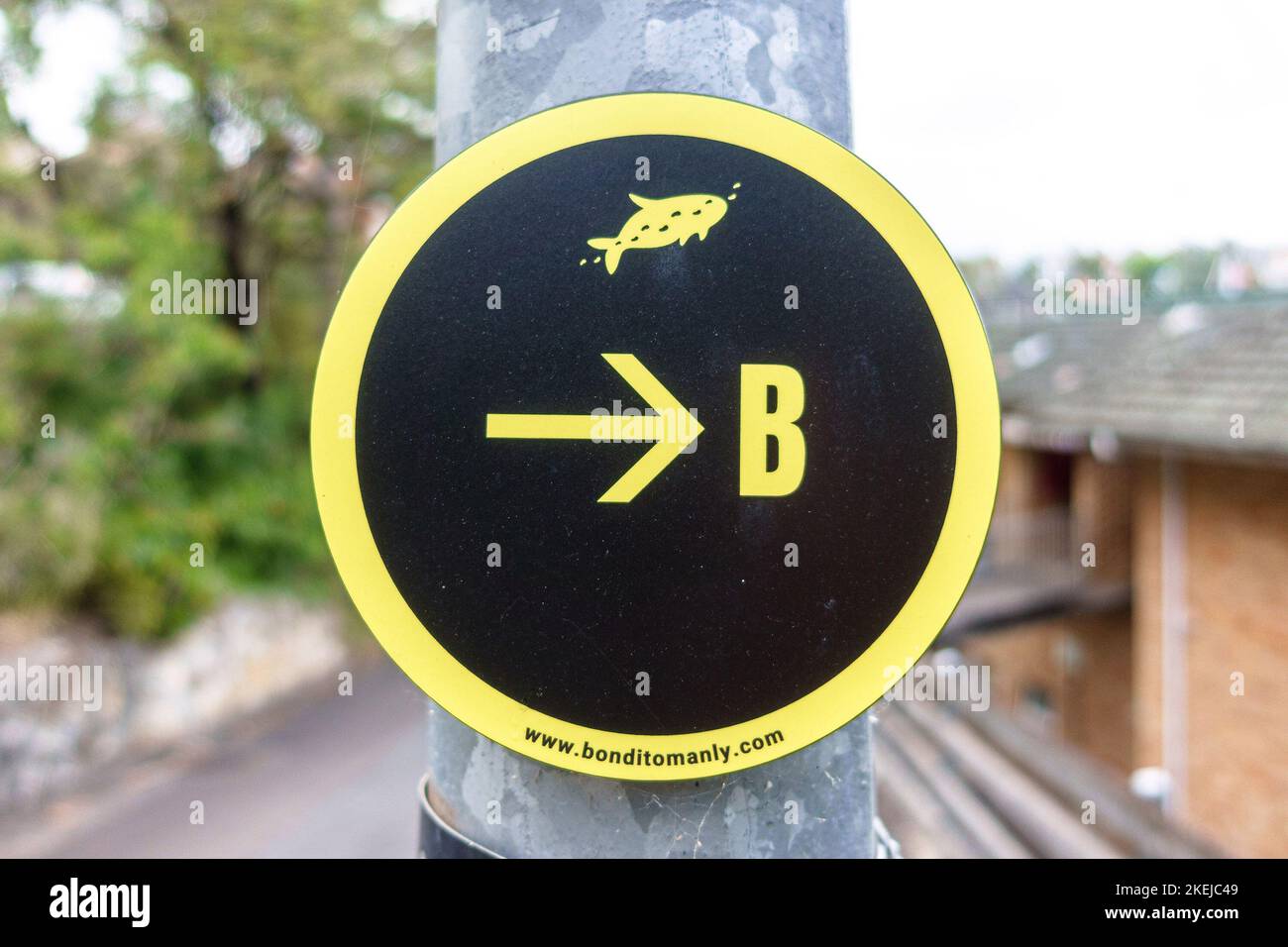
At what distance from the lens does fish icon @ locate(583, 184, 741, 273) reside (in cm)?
120

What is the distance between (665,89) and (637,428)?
20.5 inches

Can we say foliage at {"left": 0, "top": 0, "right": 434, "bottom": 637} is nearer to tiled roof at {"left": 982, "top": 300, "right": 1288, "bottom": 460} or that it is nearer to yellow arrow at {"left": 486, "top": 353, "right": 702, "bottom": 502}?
yellow arrow at {"left": 486, "top": 353, "right": 702, "bottom": 502}

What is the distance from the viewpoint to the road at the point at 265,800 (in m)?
6.09

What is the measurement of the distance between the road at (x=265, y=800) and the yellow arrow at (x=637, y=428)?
Answer: 15.0 feet

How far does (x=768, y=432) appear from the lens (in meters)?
1.19

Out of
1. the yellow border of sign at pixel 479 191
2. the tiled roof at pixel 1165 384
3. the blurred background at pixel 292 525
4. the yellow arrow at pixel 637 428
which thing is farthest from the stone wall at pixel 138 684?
the tiled roof at pixel 1165 384

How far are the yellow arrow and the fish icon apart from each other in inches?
→ 6.2

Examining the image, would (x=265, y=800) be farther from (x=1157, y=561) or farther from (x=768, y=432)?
(x=1157, y=561)

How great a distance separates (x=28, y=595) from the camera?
6570 millimetres

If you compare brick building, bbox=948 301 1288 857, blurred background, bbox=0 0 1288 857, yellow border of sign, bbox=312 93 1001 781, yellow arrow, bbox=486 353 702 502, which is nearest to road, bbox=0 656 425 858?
blurred background, bbox=0 0 1288 857

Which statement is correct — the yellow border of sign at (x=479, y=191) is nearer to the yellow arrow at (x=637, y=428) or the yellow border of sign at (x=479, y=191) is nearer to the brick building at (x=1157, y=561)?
the yellow arrow at (x=637, y=428)

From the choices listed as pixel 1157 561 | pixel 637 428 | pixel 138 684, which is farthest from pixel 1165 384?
pixel 138 684
